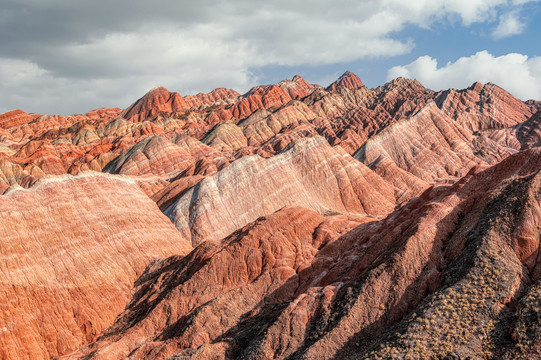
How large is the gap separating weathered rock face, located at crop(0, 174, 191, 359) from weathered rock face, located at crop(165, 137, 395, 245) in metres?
12.1

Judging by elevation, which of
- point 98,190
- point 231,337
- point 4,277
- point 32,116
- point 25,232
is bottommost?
point 231,337

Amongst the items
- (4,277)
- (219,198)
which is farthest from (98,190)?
(219,198)

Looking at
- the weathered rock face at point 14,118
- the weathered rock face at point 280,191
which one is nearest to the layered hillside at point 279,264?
the weathered rock face at point 280,191

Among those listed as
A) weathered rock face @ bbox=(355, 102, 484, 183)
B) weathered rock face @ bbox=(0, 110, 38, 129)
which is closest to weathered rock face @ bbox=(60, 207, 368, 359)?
weathered rock face @ bbox=(355, 102, 484, 183)

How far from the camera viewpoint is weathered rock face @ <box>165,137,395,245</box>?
218ft

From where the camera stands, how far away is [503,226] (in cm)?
2314

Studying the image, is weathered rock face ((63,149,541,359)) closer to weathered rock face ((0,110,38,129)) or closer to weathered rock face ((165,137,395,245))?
weathered rock face ((165,137,395,245))

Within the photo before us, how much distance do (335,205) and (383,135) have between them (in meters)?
39.9

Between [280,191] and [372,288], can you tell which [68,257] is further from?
[280,191]

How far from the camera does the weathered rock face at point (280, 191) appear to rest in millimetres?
66438

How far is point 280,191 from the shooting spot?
2840 inches

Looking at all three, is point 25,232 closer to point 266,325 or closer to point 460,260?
point 266,325

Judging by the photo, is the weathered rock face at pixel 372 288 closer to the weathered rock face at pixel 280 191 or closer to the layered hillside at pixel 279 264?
the layered hillside at pixel 279 264

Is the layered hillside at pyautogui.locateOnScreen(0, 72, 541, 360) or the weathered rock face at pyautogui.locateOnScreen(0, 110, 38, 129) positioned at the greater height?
the weathered rock face at pyautogui.locateOnScreen(0, 110, 38, 129)
